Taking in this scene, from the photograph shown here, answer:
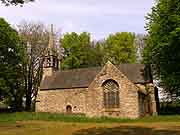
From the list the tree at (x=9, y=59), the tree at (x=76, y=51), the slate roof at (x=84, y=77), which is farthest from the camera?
the tree at (x=76, y=51)

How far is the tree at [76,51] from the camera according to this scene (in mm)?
64312

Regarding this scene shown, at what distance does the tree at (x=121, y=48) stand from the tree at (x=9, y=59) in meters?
18.1

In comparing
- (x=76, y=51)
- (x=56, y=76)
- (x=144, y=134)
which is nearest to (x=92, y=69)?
(x=56, y=76)

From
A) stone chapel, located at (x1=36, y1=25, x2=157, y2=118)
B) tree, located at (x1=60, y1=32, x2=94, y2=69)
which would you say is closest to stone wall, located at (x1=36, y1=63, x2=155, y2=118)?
stone chapel, located at (x1=36, y1=25, x2=157, y2=118)

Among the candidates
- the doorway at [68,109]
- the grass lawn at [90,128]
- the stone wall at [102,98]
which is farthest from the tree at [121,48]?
the grass lawn at [90,128]

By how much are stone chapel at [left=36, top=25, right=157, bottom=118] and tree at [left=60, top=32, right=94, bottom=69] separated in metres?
11.0

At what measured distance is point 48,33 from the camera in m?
63.2

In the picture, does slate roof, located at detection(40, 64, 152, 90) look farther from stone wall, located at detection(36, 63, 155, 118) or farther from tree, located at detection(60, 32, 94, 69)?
tree, located at detection(60, 32, 94, 69)

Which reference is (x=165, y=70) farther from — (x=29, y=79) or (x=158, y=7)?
(x=29, y=79)

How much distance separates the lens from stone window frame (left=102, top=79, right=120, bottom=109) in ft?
144

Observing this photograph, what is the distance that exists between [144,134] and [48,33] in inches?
1794

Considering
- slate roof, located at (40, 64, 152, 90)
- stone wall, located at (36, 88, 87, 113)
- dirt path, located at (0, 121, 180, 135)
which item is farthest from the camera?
stone wall, located at (36, 88, 87, 113)

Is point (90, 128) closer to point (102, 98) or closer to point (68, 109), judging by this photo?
point (102, 98)

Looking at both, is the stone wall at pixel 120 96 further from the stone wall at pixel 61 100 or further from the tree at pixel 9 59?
the tree at pixel 9 59
